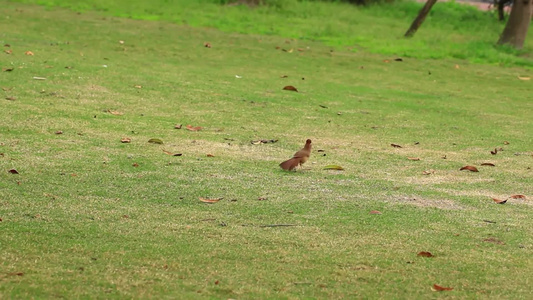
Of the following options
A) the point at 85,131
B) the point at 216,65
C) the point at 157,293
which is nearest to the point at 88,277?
the point at 157,293

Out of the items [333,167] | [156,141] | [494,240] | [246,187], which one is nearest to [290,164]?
[333,167]

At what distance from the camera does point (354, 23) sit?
21.0 meters

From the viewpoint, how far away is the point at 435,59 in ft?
51.9

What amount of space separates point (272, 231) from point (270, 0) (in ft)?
61.5

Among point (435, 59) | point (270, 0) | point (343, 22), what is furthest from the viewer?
point (270, 0)

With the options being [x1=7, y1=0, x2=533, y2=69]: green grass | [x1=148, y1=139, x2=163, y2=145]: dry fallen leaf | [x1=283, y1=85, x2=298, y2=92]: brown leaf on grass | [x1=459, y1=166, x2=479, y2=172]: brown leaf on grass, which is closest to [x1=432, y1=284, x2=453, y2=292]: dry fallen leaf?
[x1=459, y1=166, x2=479, y2=172]: brown leaf on grass

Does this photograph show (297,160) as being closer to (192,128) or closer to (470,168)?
(470,168)

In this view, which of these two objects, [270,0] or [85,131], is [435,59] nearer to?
[270,0]

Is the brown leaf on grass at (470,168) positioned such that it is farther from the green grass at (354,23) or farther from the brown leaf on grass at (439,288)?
the green grass at (354,23)

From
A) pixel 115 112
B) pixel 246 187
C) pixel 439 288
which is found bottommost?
pixel 115 112

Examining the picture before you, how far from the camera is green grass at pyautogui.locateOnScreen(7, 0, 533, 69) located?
1681cm

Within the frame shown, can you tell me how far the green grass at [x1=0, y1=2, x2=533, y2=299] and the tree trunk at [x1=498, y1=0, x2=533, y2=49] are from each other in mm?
5736

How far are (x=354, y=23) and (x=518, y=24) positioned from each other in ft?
15.8

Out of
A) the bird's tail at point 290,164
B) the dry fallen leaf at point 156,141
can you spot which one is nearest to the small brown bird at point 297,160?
the bird's tail at point 290,164
